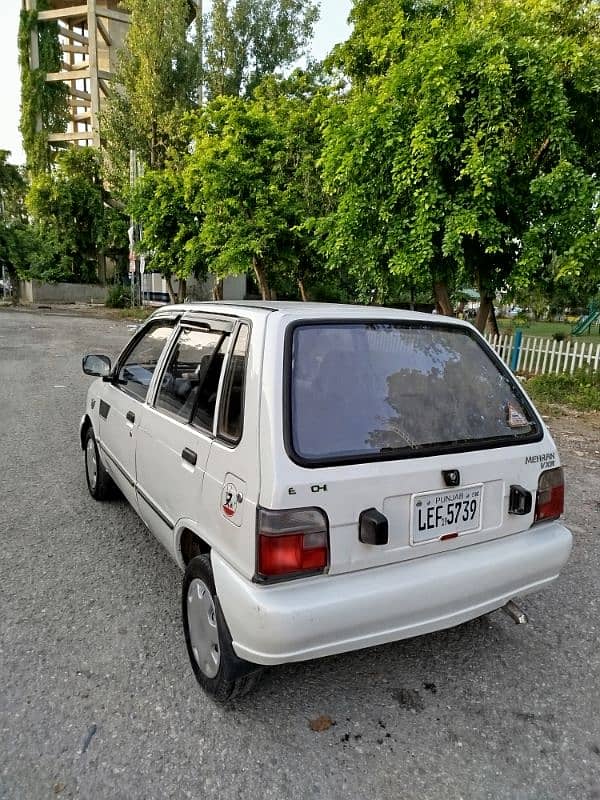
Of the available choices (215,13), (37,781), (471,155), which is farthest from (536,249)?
(215,13)

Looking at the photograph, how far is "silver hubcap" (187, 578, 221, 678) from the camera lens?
2.20 metres

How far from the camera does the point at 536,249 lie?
7953 millimetres

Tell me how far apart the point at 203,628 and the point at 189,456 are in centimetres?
74

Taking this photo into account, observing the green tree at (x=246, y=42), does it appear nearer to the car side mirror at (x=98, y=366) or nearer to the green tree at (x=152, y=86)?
the green tree at (x=152, y=86)

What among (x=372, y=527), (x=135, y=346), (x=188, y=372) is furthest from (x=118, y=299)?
(x=372, y=527)

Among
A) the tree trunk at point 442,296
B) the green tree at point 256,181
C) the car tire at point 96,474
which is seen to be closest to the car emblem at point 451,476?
the car tire at point 96,474

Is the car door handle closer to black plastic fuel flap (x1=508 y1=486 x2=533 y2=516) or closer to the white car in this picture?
the white car

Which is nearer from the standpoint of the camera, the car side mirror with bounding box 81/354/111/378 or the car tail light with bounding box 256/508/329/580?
the car tail light with bounding box 256/508/329/580

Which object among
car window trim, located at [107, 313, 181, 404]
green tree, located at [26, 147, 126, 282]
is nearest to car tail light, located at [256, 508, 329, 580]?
car window trim, located at [107, 313, 181, 404]

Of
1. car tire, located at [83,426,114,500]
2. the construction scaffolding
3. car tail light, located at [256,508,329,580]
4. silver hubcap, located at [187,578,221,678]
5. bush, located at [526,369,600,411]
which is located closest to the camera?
car tail light, located at [256,508,329,580]

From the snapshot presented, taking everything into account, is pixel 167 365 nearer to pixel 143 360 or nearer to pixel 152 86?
pixel 143 360

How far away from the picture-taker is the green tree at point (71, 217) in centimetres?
3148

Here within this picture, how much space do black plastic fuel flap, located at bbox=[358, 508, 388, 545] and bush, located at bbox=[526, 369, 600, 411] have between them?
293 inches

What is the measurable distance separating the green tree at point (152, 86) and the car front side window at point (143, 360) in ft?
93.9
